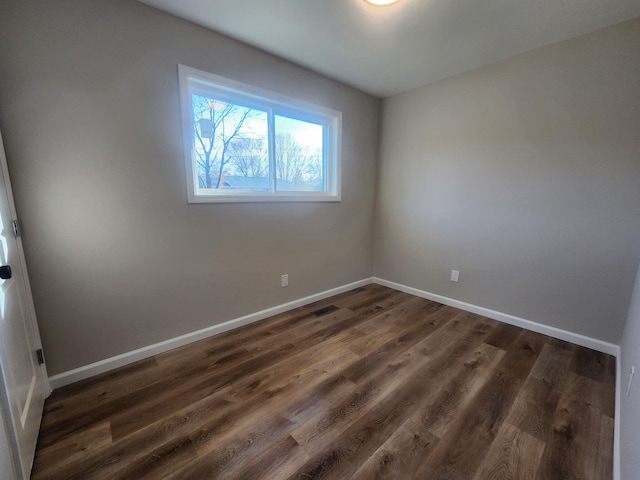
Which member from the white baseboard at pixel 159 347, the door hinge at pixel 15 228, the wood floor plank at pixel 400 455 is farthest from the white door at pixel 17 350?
the wood floor plank at pixel 400 455

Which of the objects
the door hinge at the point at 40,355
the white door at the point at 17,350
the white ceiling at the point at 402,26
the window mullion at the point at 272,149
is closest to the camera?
the white door at the point at 17,350

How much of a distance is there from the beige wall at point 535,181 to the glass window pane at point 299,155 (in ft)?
3.40

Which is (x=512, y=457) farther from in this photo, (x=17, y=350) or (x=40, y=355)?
(x=40, y=355)

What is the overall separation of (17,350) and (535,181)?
3.61 meters

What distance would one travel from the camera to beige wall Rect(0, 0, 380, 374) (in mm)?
1453

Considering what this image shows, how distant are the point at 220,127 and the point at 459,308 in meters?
2.98

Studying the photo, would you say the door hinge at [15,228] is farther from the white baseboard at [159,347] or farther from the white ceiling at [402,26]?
the white ceiling at [402,26]

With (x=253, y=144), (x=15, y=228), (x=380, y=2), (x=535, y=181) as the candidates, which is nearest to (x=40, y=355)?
(x=15, y=228)

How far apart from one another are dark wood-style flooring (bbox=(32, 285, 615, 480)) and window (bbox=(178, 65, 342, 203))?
1336 millimetres

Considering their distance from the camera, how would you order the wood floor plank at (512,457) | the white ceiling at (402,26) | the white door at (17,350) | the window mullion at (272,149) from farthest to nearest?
the window mullion at (272,149) < the white ceiling at (402,26) < the wood floor plank at (512,457) < the white door at (17,350)

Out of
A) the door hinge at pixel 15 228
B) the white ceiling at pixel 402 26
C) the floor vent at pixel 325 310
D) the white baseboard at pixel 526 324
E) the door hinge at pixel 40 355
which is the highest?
the white ceiling at pixel 402 26

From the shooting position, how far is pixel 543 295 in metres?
2.32

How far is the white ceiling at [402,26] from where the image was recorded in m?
1.68

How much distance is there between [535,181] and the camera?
2.27 meters
